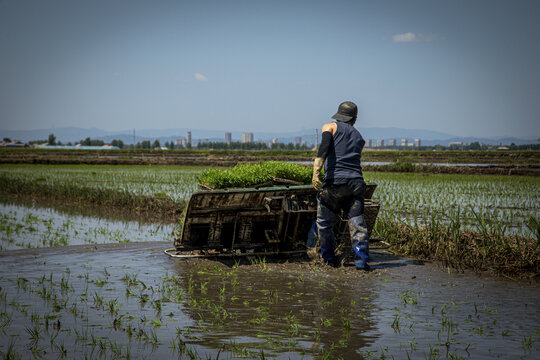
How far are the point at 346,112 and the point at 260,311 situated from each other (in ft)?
9.20

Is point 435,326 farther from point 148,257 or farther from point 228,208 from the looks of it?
point 148,257

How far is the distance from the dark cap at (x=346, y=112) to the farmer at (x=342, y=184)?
0.06ft

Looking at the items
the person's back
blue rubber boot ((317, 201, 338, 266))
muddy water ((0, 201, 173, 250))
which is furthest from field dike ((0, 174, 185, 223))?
the person's back

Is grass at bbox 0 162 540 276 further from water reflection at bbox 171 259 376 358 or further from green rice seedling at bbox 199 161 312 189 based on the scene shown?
water reflection at bbox 171 259 376 358

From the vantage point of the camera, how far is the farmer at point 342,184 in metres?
5.79

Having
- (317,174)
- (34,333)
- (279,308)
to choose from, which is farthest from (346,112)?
(34,333)

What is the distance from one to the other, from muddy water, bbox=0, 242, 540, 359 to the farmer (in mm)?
485

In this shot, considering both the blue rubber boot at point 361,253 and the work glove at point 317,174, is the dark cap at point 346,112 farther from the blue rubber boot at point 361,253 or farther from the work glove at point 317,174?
the blue rubber boot at point 361,253

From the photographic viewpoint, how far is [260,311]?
4.47 m

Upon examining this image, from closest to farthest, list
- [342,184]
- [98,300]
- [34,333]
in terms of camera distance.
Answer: [34,333] < [98,300] < [342,184]

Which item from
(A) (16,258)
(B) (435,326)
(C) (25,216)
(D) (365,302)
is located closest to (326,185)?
(D) (365,302)

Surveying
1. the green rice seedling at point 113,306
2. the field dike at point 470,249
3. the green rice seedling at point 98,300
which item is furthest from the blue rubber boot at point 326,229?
the green rice seedling at point 98,300

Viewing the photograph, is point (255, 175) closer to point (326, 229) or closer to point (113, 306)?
point (326, 229)

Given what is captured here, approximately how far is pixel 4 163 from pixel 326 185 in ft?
125
